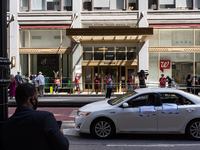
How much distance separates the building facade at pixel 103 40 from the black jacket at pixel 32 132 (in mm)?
19792

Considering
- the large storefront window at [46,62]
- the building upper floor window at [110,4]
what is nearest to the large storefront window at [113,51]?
the large storefront window at [46,62]

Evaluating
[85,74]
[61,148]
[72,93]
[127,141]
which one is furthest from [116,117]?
[85,74]

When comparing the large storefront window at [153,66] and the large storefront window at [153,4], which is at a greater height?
the large storefront window at [153,4]

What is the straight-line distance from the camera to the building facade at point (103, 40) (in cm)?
2191

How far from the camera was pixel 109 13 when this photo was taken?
22.2 meters

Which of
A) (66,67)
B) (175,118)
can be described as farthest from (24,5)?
(175,118)

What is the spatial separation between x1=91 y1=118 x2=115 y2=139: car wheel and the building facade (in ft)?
50.7

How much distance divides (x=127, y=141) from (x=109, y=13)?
17272mm

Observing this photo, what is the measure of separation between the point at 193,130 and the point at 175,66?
52.4ft

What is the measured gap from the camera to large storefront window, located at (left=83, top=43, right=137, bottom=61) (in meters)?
22.2

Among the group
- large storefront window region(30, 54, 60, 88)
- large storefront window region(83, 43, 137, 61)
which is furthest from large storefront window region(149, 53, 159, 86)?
large storefront window region(30, 54, 60, 88)

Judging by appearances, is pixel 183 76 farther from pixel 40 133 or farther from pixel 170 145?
pixel 40 133

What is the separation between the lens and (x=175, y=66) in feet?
71.7

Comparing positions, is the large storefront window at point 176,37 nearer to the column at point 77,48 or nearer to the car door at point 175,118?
the column at point 77,48
